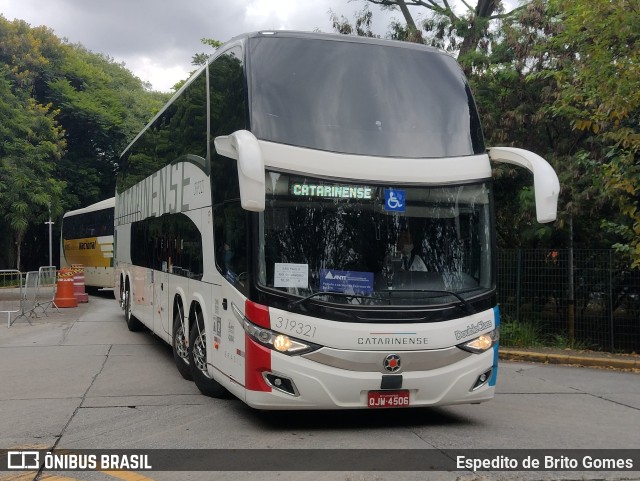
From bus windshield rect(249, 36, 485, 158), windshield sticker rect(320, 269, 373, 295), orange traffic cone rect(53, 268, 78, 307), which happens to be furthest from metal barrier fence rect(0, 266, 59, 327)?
windshield sticker rect(320, 269, 373, 295)

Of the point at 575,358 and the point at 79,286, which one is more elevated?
the point at 79,286

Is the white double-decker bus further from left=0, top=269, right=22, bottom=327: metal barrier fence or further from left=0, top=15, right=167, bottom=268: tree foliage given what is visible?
left=0, top=15, right=167, bottom=268: tree foliage

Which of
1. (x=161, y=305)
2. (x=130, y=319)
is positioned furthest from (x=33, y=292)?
(x=161, y=305)

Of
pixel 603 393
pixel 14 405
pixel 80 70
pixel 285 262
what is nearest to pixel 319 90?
pixel 285 262

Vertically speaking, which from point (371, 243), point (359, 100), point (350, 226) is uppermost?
point (359, 100)

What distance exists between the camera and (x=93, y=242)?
30109 millimetres

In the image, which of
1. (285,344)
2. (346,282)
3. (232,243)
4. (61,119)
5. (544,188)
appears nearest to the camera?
(285,344)

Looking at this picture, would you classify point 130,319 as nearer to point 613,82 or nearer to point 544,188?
point 613,82

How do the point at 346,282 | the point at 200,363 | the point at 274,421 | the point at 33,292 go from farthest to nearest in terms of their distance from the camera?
the point at 33,292 < the point at 200,363 < the point at 274,421 < the point at 346,282

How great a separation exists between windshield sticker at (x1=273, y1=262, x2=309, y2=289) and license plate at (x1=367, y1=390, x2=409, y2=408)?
120 cm

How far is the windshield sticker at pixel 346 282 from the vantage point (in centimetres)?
697

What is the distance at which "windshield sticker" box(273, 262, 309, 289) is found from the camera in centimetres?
692

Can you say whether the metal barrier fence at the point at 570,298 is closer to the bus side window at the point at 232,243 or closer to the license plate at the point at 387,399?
the license plate at the point at 387,399

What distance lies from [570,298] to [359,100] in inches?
356
